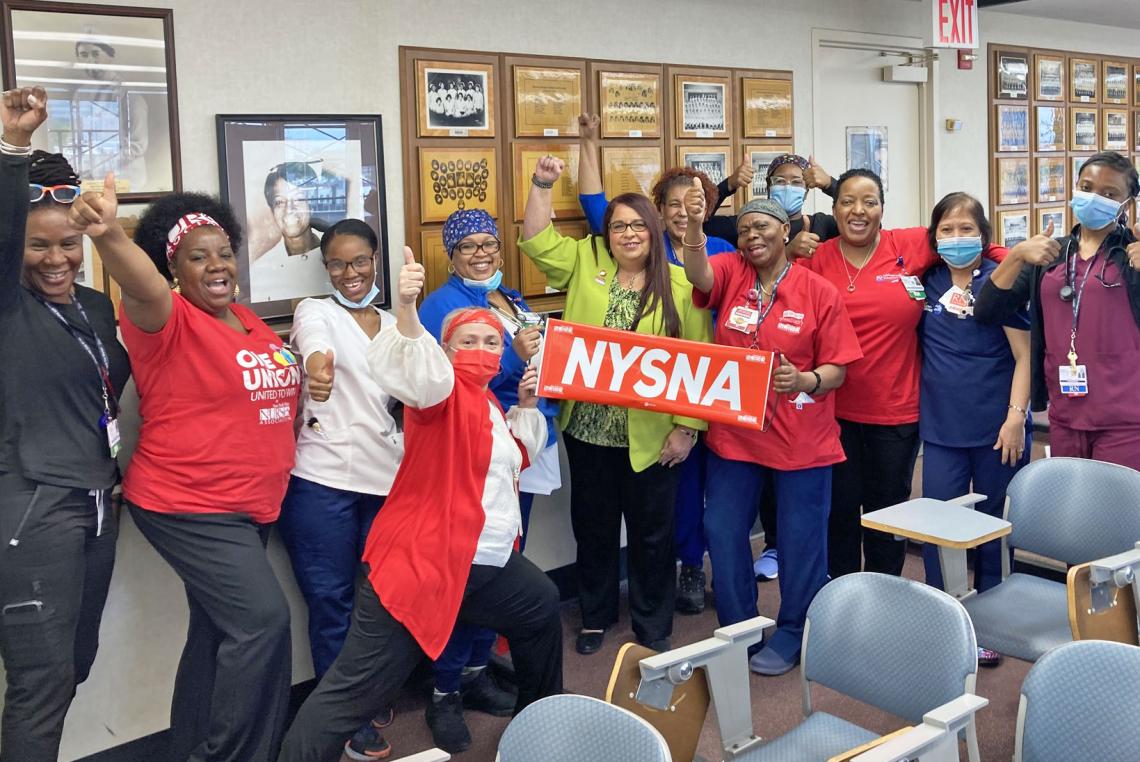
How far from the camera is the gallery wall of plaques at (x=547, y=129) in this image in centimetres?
412

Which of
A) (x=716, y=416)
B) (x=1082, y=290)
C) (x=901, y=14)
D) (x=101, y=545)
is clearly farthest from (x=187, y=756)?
(x=901, y=14)

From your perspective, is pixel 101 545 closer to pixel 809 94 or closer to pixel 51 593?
pixel 51 593

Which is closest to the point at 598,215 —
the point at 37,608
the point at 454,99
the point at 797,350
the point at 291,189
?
the point at 454,99

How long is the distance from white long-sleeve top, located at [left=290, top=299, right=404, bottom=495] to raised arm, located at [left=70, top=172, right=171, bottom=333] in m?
0.62

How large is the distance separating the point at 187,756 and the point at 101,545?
690 millimetres

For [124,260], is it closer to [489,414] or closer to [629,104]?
[489,414]

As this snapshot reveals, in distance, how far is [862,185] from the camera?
390 centimetres

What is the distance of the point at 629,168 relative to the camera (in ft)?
15.8

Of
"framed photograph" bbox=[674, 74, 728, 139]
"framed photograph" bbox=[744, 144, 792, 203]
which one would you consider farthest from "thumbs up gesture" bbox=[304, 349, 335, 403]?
"framed photograph" bbox=[744, 144, 792, 203]

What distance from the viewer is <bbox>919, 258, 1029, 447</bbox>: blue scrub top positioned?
3.78 m

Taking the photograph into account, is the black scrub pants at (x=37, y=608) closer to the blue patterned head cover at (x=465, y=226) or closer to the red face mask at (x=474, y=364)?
the red face mask at (x=474, y=364)

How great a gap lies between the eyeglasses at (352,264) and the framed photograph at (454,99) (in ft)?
3.12

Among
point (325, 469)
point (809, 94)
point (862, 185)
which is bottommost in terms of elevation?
point (325, 469)

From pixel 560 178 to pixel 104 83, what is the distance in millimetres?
1920
